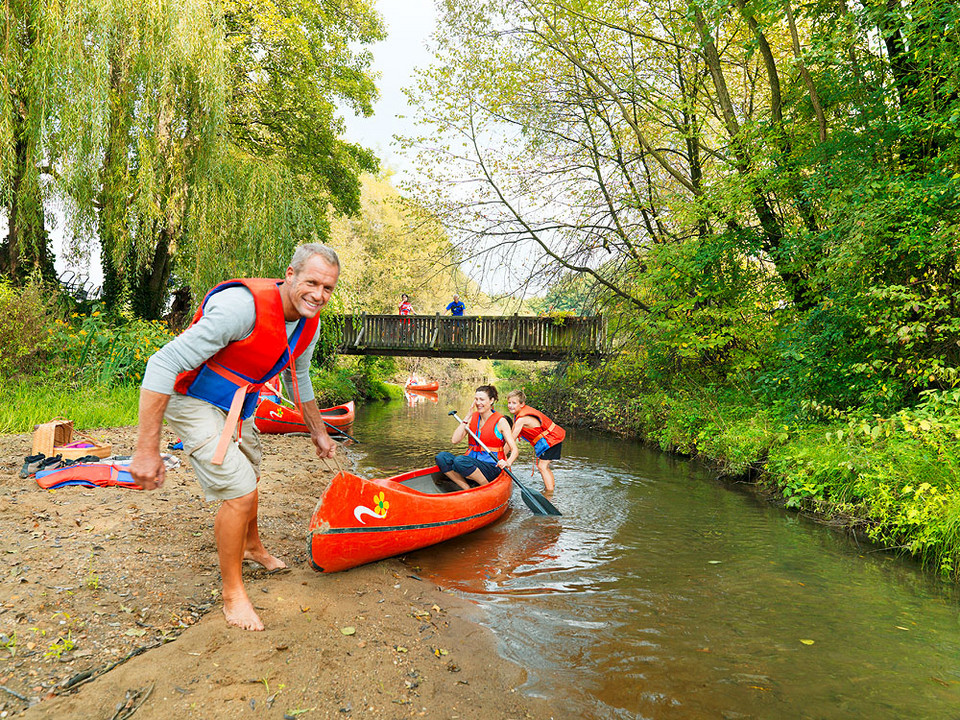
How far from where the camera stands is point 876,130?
23.7ft

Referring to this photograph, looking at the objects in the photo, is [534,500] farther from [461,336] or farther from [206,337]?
[461,336]

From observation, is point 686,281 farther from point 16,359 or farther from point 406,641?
point 16,359

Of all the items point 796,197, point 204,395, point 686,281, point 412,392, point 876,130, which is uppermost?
point 876,130

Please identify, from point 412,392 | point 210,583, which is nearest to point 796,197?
point 210,583

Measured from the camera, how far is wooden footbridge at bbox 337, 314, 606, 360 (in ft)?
56.0

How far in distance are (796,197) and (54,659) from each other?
354 inches

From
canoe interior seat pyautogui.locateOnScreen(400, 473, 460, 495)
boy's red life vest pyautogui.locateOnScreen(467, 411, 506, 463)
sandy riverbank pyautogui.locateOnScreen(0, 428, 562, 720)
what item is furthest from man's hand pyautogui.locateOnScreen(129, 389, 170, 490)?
boy's red life vest pyautogui.locateOnScreen(467, 411, 506, 463)

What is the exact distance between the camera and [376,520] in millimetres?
4094

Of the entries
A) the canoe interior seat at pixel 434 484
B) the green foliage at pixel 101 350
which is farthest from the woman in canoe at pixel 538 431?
the green foliage at pixel 101 350

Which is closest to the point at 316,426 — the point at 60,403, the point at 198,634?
the point at 198,634

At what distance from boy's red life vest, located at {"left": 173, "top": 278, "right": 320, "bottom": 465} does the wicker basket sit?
10.5 ft

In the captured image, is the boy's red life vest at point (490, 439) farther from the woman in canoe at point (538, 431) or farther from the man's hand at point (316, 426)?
the man's hand at point (316, 426)

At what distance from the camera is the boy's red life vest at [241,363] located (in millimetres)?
2799

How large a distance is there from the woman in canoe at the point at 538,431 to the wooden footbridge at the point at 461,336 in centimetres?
909
